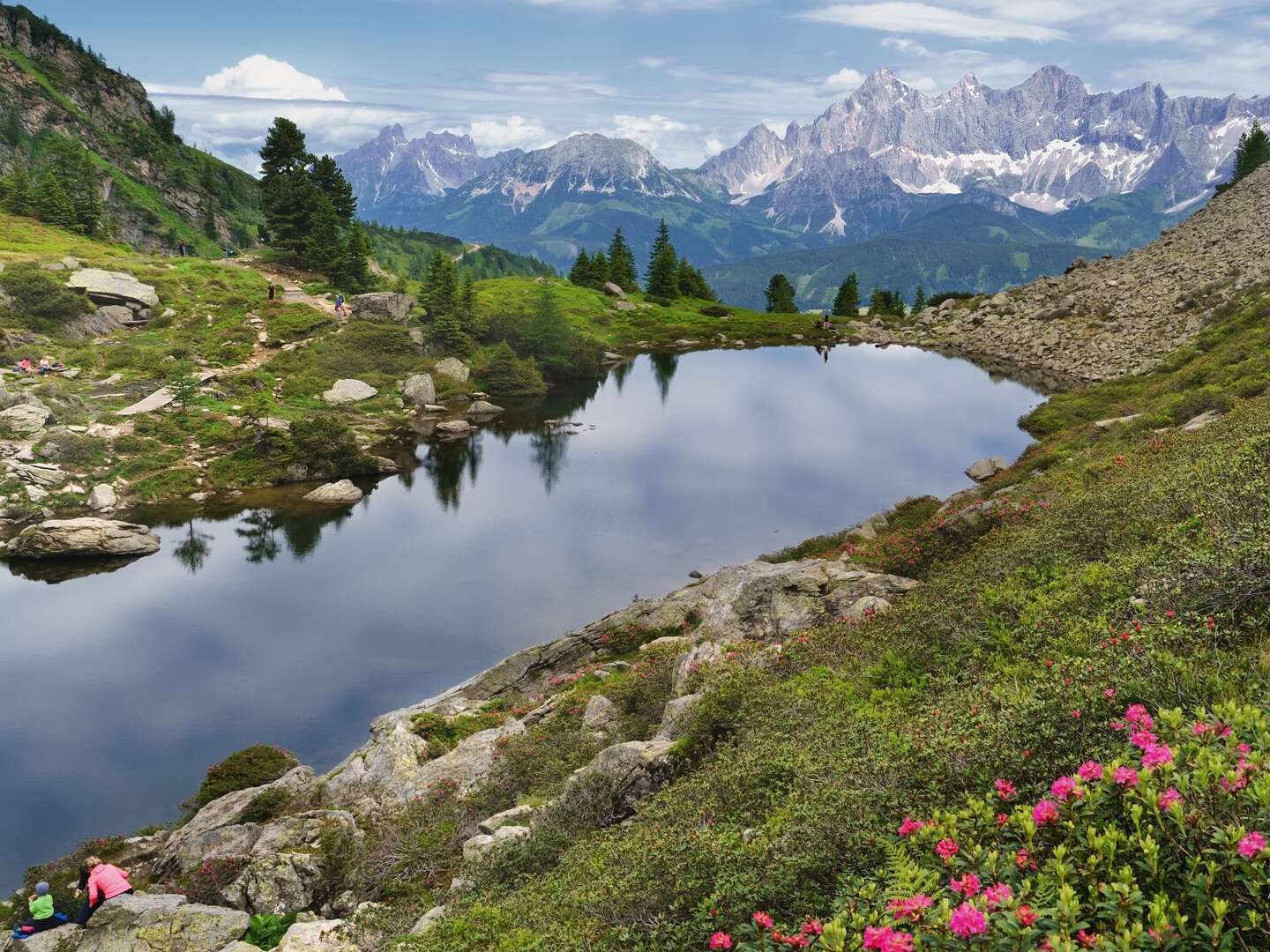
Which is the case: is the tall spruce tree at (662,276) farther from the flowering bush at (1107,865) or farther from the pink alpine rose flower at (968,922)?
the pink alpine rose flower at (968,922)

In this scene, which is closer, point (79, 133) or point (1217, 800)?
point (1217, 800)

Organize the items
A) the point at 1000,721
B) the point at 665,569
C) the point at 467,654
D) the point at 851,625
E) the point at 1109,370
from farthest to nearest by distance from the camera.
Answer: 1. the point at 1109,370
2. the point at 665,569
3. the point at 467,654
4. the point at 851,625
5. the point at 1000,721

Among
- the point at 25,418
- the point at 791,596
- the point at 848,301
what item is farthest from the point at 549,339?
the point at 791,596

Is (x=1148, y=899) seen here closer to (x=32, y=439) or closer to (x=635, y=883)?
(x=635, y=883)

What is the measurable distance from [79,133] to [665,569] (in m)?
205

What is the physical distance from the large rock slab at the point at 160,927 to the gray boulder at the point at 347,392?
7132 cm

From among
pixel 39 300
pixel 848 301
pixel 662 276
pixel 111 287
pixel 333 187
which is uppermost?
pixel 333 187

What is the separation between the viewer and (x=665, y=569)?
47031 mm

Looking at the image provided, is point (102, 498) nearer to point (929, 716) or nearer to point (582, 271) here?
point (929, 716)

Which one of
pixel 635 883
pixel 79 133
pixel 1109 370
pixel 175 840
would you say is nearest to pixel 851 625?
pixel 635 883

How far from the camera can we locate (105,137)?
17950 cm

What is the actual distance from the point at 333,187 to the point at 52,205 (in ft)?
126

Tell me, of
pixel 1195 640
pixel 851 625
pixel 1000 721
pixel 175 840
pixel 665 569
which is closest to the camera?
pixel 1000 721

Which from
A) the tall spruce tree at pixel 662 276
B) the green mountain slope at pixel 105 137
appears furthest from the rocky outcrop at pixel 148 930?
the green mountain slope at pixel 105 137
